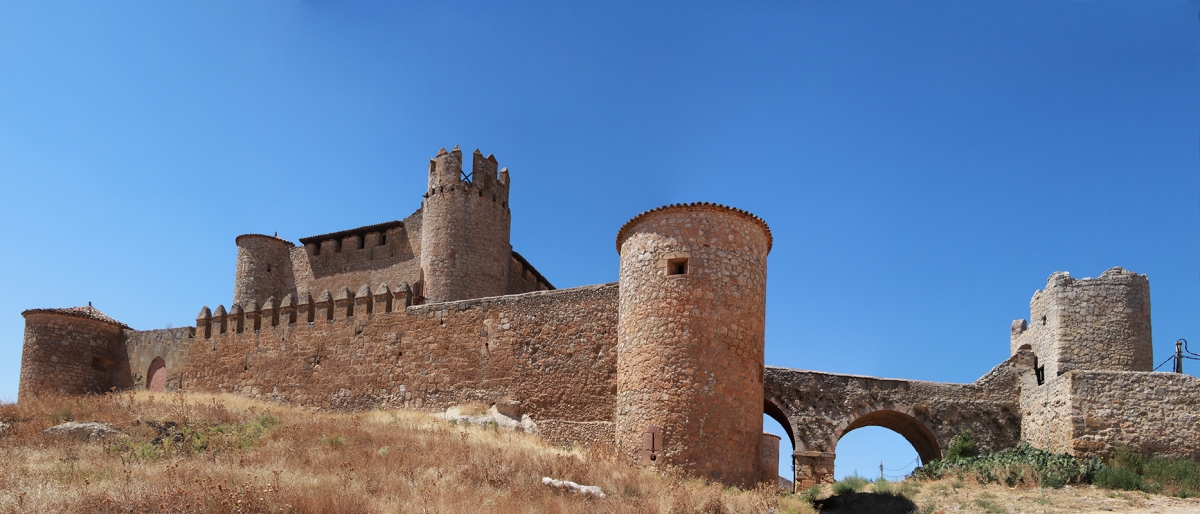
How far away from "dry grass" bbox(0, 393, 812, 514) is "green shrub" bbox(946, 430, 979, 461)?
17.7ft

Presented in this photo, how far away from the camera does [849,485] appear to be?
1872 centimetres

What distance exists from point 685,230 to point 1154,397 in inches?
381

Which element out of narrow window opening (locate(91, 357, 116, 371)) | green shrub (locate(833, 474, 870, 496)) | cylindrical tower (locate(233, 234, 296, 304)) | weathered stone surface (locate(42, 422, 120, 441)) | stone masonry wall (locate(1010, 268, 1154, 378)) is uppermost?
cylindrical tower (locate(233, 234, 296, 304))

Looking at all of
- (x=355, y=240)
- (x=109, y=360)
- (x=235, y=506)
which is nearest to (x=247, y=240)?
(x=355, y=240)

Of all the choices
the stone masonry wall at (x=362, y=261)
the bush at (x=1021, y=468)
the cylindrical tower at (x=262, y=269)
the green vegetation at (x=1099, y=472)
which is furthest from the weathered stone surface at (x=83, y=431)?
the green vegetation at (x=1099, y=472)

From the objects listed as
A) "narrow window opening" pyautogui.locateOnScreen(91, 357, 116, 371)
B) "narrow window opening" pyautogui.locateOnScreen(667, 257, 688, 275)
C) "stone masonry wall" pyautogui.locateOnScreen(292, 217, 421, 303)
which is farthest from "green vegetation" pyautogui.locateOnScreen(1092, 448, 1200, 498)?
"narrow window opening" pyautogui.locateOnScreen(91, 357, 116, 371)

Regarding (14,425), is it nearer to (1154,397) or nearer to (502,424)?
(502,424)

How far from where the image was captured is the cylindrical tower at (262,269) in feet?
92.5

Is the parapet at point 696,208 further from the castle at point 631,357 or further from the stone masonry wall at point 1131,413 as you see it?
the stone masonry wall at point 1131,413

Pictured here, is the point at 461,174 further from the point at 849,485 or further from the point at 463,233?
the point at 849,485

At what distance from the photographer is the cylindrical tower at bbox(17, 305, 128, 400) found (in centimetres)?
2398

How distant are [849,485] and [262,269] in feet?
63.5

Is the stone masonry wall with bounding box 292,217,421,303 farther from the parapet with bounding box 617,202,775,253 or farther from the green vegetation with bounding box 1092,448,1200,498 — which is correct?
the green vegetation with bounding box 1092,448,1200,498

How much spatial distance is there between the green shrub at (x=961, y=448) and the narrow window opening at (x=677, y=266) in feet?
26.8
